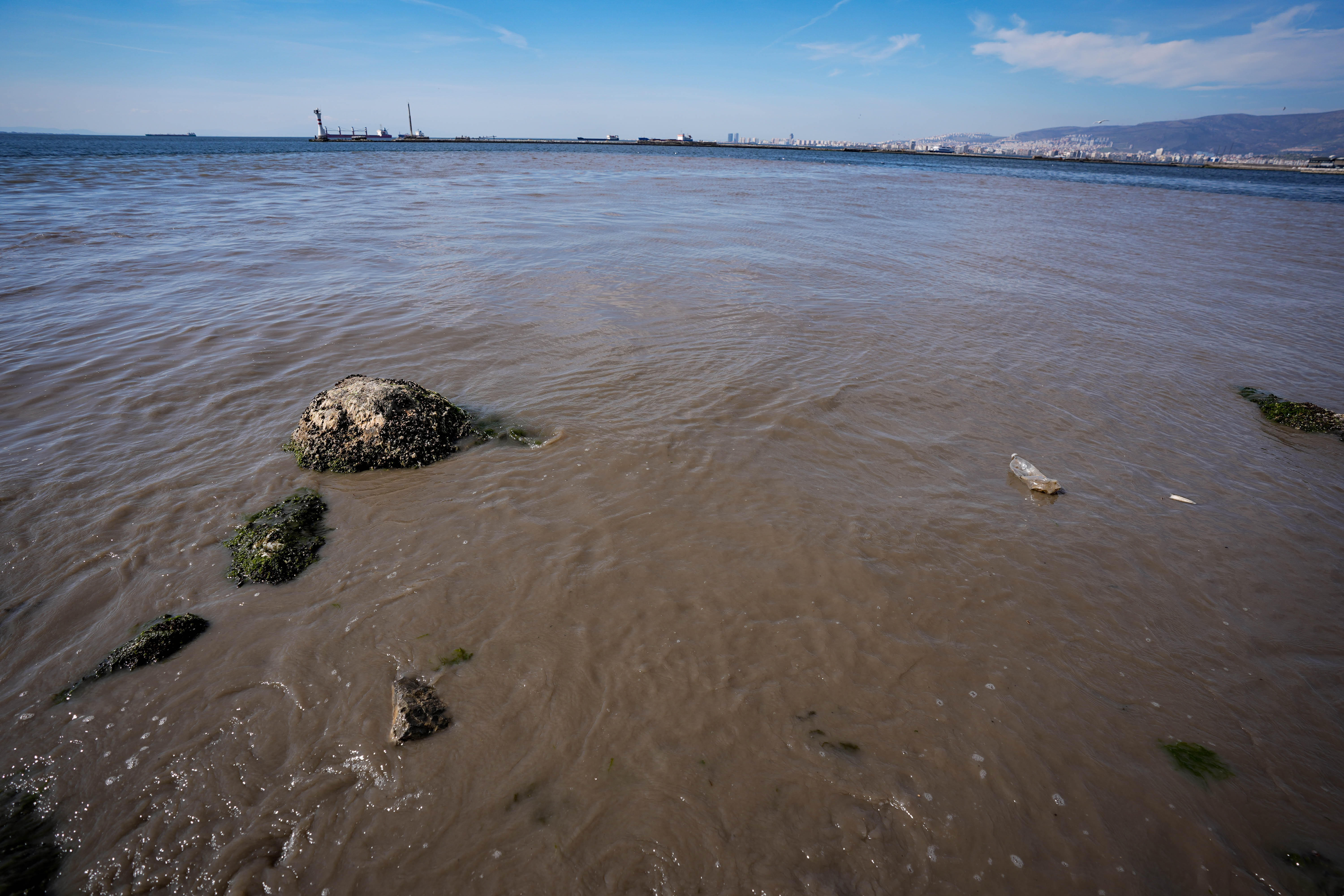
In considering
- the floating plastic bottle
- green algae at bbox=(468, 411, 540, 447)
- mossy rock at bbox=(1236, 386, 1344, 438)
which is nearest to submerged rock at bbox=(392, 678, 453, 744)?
green algae at bbox=(468, 411, 540, 447)

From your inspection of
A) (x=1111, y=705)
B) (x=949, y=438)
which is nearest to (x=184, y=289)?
(x=949, y=438)

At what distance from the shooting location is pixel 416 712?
8.59 feet

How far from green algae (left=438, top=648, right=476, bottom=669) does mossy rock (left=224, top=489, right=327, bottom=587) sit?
1.37 m

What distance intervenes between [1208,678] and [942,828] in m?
1.96

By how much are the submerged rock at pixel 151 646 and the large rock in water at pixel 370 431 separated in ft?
5.37

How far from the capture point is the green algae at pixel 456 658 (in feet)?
9.55

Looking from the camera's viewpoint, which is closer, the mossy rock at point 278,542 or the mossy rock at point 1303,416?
the mossy rock at point 278,542

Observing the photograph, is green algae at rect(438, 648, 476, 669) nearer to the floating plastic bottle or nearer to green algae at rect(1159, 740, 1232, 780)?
green algae at rect(1159, 740, 1232, 780)

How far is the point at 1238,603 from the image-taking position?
340cm

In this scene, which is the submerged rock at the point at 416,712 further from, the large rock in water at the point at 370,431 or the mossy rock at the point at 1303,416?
the mossy rock at the point at 1303,416

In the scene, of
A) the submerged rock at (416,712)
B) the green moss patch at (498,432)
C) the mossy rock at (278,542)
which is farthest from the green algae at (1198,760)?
the mossy rock at (278,542)

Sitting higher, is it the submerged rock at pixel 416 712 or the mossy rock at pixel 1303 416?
the mossy rock at pixel 1303 416

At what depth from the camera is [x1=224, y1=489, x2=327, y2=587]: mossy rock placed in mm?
3449

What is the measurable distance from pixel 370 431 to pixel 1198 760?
5.76 m
